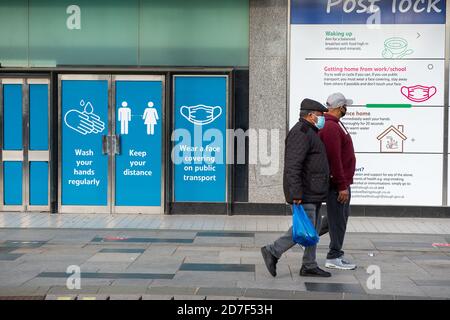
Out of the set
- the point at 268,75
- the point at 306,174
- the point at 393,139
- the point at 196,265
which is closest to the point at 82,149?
the point at 268,75

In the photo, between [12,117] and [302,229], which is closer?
[302,229]

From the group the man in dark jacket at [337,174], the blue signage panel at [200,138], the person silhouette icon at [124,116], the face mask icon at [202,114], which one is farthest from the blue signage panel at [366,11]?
the man in dark jacket at [337,174]

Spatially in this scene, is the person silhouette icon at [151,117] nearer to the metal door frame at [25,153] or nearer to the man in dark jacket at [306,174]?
the metal door frame at [25,153]

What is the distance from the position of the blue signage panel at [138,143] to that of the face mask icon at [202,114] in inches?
20.9

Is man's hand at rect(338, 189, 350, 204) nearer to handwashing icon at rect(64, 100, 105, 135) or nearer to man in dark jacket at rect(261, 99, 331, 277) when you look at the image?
man in dark jacket at rect(261, 99, 331, 277)

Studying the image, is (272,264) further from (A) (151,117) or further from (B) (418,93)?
(B) (418,93)

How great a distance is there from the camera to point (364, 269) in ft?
27.7

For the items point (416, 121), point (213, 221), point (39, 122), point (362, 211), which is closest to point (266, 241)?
point (213, 221)

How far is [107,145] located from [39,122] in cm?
130

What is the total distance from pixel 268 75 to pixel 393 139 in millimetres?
2412

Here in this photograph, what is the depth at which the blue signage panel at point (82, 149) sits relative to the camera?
514 inches

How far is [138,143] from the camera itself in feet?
42.9

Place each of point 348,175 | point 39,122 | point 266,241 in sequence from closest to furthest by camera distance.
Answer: point 348,175 < point 266,241 < point 39,122
